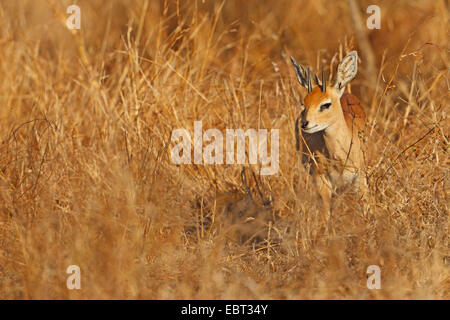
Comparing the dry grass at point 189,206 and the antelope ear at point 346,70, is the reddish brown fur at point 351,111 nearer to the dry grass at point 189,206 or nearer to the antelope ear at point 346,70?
the dry grass at point 189,206

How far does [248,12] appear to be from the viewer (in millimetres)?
8617

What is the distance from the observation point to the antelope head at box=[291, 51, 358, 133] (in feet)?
14.3

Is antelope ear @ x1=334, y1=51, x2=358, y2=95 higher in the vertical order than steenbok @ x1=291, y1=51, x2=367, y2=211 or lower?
higher

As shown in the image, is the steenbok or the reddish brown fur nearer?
the steenbok

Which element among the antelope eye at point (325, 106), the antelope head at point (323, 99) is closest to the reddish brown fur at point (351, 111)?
the antelope head at point (323, 99)

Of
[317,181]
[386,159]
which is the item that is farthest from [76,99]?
[386,159]

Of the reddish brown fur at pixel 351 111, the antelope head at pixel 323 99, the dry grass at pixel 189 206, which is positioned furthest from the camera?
the reddish brown fur at pixel 351 111

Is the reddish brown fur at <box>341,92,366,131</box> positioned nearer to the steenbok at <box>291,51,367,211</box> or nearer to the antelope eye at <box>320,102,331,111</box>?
the steenbok at <box>291,51,367,211</box>

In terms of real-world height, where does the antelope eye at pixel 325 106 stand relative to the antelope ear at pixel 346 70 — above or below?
below

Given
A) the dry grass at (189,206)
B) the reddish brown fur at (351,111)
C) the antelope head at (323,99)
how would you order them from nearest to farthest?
the dry grass at (189,206) → the antelope head at (323,99) → the reddish brown fur at (351,111)

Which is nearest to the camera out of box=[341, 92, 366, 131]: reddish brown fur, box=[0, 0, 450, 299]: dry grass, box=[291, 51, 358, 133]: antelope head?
box=[0, 0, 450, 299]: dry grass

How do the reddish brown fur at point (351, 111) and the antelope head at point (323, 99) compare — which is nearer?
the antelope head at point (323, 99)

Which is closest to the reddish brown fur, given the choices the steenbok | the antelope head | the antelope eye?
the steenbok

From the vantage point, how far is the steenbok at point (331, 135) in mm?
4375
